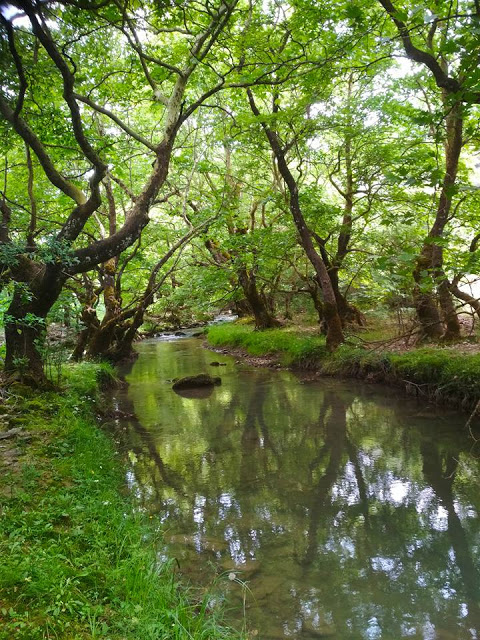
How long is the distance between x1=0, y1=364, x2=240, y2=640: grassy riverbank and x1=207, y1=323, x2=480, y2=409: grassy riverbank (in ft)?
23.0

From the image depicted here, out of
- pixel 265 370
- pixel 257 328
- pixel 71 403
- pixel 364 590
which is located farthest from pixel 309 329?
pixel 364 590

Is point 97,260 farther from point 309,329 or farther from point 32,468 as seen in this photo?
point 309,329

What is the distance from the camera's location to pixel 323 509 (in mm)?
5738

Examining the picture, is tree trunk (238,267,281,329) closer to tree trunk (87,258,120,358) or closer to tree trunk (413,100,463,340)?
tree trunk (87,258,120,358)

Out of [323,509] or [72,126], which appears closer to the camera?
[323,509]

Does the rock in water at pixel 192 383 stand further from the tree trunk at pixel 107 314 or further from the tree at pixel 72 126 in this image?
the tree at pixel 72 126

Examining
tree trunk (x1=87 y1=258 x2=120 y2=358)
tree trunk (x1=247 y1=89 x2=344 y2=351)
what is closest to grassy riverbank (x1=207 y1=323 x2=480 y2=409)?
tree trunk (x1=247 y1=89 x2=344 y2=351)

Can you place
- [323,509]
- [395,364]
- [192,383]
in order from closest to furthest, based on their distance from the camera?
[323,509], [395,364], [192,383]

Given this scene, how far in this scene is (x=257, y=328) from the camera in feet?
70.8

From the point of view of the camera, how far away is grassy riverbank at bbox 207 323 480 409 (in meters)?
9.18

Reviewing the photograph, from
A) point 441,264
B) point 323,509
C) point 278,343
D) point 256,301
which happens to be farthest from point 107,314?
point 323,509

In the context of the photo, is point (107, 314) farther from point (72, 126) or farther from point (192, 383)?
point (72, 126)

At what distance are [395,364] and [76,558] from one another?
9.35m

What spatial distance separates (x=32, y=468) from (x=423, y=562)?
4.47 meters
